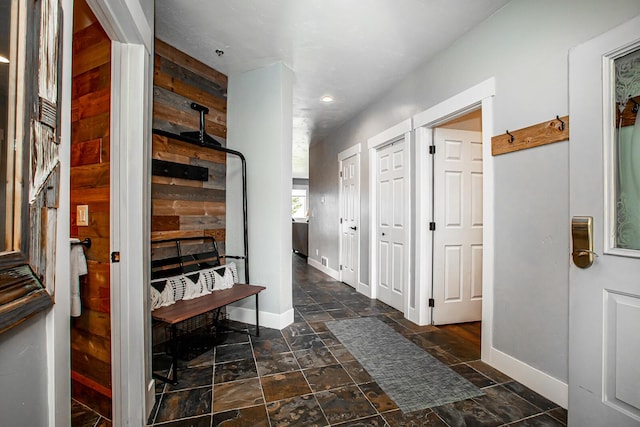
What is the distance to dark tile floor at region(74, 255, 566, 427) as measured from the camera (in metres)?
1.66

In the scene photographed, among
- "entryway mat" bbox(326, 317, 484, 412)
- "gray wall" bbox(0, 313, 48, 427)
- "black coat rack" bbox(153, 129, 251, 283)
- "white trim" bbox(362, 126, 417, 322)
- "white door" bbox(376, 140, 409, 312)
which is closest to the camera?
"gray wall" bbox(0, 313, 48, 427)

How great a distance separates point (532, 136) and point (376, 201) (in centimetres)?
218

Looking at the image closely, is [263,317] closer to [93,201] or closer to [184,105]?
[93,201]

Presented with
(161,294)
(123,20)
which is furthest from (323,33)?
(161,294)

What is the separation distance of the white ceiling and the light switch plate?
4.87 ft

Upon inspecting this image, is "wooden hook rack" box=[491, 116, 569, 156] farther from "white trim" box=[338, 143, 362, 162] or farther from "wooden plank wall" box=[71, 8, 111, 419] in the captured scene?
"wooden plank wall" box=[71, 8, 111, 419]

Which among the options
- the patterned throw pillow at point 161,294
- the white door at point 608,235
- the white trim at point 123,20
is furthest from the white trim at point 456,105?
the patterned throw pillow at point 161,294

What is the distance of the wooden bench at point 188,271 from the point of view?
2068 millimetres

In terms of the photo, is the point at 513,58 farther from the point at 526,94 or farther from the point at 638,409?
the point at 638,409

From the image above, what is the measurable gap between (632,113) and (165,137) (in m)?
3.03

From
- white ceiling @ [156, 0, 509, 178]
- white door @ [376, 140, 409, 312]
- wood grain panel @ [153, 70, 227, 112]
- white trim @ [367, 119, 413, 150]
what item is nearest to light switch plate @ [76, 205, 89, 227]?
wood grain panel @ [153, 70, 227, 112]

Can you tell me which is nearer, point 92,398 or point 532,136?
point 92,398

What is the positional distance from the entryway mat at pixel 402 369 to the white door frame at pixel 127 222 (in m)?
1.48

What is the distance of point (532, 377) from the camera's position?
1943 millimetres
